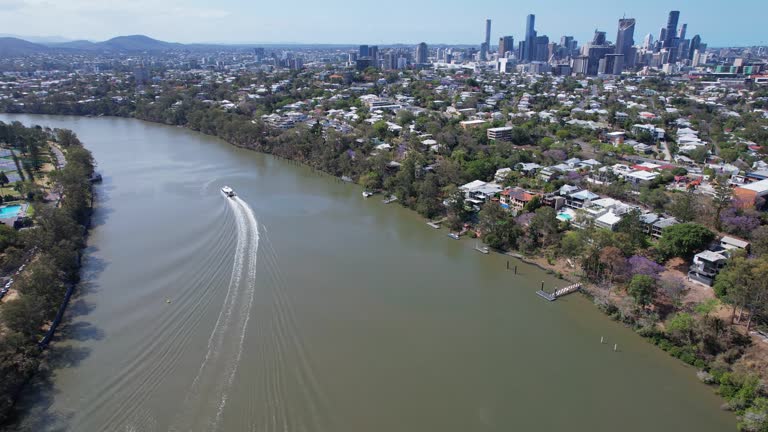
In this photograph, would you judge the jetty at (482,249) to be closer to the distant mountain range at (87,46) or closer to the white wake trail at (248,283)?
the white wake trail at (248,283)

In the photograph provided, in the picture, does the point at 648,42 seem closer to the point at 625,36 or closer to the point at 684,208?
the point at 625,36

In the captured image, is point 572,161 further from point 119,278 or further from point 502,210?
point 119,278

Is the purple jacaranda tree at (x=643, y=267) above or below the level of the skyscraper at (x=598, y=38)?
below

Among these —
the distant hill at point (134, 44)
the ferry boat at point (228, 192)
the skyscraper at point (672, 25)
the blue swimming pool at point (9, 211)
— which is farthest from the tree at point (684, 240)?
the distant hill at point (134, 44)

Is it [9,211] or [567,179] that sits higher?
[567,179]

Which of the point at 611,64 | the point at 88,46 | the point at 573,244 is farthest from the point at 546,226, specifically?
the point at 88,46

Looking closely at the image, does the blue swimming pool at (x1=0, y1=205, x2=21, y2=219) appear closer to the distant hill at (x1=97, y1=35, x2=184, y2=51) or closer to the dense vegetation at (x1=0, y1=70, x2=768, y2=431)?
the dense vegetation at (x1=0, y1=70, x2=768, y2=431)
